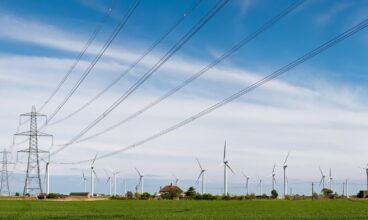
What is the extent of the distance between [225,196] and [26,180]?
187 ft

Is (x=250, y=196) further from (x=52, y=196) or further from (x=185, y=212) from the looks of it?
(x=185, y=212)

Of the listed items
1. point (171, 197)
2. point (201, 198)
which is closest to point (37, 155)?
point (201, 198)

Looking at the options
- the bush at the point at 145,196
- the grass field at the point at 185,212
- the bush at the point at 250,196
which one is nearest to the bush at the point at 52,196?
the bush at the point at 145,196

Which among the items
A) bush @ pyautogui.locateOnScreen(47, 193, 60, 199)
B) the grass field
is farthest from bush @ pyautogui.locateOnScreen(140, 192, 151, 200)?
the grass field

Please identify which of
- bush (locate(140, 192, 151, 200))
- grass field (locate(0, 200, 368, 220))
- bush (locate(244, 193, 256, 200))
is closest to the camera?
grass field (locate(0, 200, 368, 220))

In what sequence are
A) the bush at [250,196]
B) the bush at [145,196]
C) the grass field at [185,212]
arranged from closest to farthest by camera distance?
the grass field at [185,212] < the bush at [250,196] < the bush at [145,196]

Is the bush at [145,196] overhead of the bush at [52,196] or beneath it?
beneath

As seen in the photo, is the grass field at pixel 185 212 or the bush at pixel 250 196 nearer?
the grass field at pixel 185 212

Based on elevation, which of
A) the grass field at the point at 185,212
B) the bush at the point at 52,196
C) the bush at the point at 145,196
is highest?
the grass field at the point at 185,212

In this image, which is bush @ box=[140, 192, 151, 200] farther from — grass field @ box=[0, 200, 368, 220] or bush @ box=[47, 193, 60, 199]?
grass field @ box=[0, 200, 368, 220]

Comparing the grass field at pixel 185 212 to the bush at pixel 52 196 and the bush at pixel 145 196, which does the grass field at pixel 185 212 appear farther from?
the bush at pixel 145 196

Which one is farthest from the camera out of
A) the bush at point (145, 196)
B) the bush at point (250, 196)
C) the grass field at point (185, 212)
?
the bush at point (145, 196)

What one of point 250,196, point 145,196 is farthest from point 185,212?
point 145,196

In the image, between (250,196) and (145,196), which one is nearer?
(250,196)
